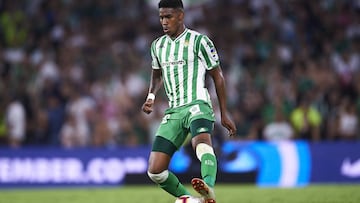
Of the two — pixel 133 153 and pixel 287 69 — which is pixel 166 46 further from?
pixel 287 69

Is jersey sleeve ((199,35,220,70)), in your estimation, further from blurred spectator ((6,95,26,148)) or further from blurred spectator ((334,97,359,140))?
blurred spectator ((6,95,26,148))

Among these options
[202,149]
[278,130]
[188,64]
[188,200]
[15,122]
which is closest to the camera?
[188,200]

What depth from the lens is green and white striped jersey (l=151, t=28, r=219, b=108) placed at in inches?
398

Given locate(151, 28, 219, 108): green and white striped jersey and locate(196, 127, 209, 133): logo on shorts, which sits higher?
locate(151, 28, 219, 108): green and white striped jersey

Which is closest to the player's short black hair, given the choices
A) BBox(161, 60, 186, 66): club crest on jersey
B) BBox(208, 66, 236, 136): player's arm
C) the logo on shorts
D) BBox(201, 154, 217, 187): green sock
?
BBox(161, 60, 186, 66): club crest on jersey

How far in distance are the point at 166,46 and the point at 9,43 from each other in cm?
1334

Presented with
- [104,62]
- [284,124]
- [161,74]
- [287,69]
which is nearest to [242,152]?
[284,124]

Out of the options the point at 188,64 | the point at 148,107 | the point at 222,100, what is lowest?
the point at 148,107

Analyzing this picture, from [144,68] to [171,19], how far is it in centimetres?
1203

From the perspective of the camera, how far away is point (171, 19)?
33.2 ft

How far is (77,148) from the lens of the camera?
1977 cm

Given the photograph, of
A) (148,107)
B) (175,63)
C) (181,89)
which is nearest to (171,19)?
(175,63)

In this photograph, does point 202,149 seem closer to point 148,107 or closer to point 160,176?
point 160,176

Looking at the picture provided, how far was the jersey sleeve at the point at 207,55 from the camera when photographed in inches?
396
